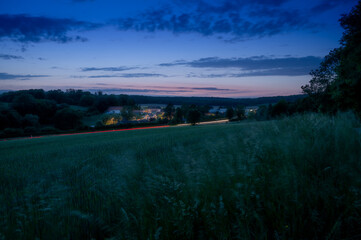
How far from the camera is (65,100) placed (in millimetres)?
118688

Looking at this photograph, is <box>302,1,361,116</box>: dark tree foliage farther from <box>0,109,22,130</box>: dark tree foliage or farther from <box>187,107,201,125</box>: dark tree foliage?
<box>0,109,22,130</box>: dark tree foliage

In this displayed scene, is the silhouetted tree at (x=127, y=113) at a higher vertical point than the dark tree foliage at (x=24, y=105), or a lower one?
lower

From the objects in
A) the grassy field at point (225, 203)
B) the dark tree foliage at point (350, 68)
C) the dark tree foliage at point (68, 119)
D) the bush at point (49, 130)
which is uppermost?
the dark tree foliage at point (350, 68)

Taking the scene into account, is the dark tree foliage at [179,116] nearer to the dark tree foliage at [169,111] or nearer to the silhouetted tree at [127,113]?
the dark tree foliage at [169,111]

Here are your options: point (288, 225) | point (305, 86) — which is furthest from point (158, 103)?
point (288, 225)

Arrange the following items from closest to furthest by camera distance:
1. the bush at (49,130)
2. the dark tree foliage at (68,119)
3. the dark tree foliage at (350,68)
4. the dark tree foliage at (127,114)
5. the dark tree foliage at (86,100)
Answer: the dark tree foliage at (350,68), the bush at (49,130), the dark tree foliage at (68,119), the dark tree foliage at (127,114), the dark tree foliage at (86,100)

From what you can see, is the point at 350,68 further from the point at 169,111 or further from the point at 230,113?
the point at 169,111

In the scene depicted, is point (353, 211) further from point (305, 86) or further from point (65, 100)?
point (65, 100)

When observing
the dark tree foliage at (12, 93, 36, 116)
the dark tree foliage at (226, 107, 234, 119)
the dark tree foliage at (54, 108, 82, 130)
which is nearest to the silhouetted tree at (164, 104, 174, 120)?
the dark tree foliage at (226, 107, 234, 119)

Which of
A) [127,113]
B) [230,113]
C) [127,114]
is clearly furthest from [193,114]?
[230,113]

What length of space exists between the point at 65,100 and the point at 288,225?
455ft

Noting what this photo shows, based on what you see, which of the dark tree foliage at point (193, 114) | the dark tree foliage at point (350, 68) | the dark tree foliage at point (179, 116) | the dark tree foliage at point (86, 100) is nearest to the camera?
the dark tree foliage at point (350, 68)

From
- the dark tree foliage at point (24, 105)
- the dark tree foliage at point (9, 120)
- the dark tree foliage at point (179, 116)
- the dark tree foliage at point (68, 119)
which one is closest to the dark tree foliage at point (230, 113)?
the dark tree foliage at point (179, 116)

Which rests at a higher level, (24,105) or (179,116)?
(24,105)
